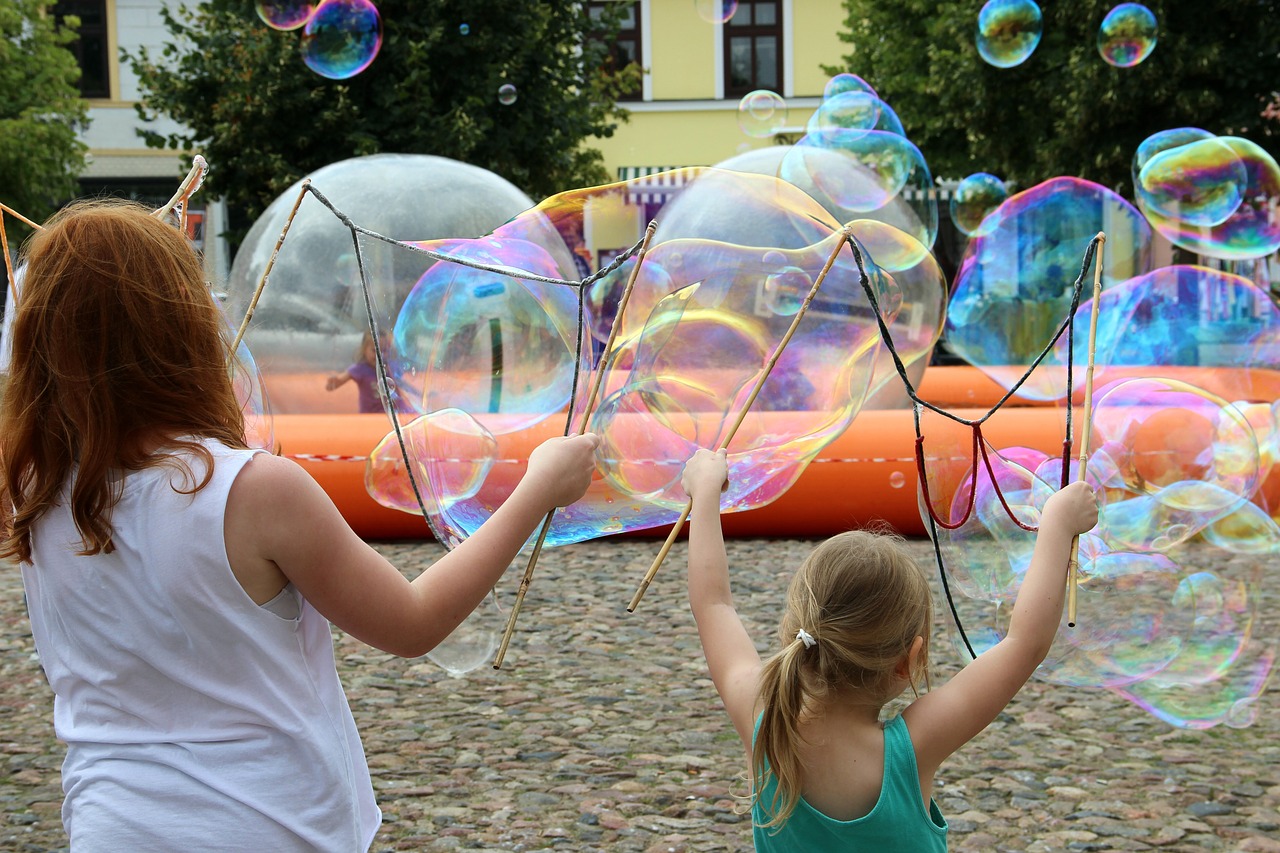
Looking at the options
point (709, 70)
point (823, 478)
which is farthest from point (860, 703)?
point (709, 70)

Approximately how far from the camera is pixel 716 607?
1.92 m

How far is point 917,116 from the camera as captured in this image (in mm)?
19312

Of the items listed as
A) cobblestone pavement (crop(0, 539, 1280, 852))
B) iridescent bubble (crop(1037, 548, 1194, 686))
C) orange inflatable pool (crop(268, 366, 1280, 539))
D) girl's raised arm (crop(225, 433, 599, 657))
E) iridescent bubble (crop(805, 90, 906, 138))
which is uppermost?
iridescent bubble (crop(805, 90, 906, 138))

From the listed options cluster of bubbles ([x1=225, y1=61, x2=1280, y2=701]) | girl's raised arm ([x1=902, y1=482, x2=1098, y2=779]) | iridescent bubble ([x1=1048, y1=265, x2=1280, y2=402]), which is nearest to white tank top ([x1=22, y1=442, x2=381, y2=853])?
girl's raised arm ([x1=902, y1=482, x2=1098, y2=779])

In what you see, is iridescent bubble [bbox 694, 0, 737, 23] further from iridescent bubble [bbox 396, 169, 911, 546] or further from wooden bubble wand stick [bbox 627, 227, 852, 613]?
wooden bubble wand stick [bbox 627, 227, 852, 613]

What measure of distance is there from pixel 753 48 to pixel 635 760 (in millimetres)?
23531

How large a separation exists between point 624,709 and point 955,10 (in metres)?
13.1

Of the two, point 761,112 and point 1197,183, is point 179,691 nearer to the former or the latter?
point 1197,183

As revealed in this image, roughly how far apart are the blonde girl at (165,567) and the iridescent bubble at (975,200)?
659cm

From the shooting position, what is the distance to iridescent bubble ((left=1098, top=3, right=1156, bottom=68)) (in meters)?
7.64

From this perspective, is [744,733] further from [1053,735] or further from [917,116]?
[917,116]

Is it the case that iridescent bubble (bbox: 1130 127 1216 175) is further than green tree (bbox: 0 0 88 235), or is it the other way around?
green tree (bbox: 0 0 88 235)

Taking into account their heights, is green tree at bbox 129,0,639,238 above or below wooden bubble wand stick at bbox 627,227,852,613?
above

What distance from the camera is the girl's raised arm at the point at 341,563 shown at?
4.63 feet
